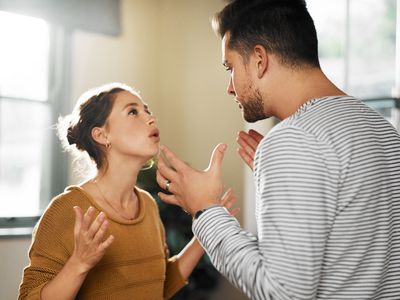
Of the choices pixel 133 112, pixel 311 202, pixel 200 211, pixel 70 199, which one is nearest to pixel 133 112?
pixel 133 112

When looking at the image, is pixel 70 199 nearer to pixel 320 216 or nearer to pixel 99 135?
pixel 99 135

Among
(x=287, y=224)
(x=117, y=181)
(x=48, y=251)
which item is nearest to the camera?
(x=287, y=224)

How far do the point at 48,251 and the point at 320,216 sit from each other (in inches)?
37.2

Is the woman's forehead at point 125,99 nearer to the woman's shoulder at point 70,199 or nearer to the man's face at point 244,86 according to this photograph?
the woman's shoulder at point 70,199

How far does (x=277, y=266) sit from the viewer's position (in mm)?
923

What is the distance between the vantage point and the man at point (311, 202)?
3.05 feet

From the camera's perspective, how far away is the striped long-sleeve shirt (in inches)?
36.5

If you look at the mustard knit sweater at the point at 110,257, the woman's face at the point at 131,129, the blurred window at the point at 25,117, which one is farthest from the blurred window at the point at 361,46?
the blurred window at the point at 25,117

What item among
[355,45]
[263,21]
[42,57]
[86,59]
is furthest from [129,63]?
[263,21]

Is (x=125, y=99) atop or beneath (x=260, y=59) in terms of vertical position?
beneath

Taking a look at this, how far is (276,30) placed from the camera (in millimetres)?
1244

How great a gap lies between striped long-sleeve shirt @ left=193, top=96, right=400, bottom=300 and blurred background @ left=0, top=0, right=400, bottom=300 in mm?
2084

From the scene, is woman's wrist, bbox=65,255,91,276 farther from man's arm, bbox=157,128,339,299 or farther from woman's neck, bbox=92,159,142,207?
man's arm, bbox=157,128,339,299

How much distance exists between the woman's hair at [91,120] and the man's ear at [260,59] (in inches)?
33.3
